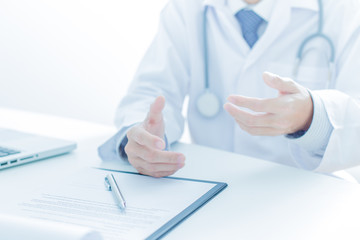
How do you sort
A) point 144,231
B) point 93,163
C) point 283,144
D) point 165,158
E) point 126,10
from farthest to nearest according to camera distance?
point 126,10 → point 283,144 → point 93,163 → point 165,158 → point 144,231

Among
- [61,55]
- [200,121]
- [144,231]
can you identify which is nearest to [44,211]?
[144,231]

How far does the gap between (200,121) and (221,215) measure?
0.61m

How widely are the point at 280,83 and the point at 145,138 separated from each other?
0.26 meters

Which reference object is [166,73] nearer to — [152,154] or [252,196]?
[152,154]

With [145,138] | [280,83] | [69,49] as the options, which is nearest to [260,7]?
[280,83]

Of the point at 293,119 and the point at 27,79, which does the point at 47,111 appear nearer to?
the point at 27,79

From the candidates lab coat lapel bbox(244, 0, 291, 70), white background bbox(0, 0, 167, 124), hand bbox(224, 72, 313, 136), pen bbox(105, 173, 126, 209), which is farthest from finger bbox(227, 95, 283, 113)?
white background bbox(0, 0, 167, 124)

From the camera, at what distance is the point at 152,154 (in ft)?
2.26

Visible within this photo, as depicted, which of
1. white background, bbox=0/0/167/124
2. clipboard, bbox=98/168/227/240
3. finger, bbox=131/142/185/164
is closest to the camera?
clipboard, bbox=98/168/227/240

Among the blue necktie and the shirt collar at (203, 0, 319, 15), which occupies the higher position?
the shirt collar at (203, 0, 319, 15)

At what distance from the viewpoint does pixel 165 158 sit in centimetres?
68

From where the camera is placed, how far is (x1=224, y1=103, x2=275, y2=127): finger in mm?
701

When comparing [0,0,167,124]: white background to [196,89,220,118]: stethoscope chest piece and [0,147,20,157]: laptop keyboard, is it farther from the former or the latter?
[0,147,20,157]: laptop keyboard

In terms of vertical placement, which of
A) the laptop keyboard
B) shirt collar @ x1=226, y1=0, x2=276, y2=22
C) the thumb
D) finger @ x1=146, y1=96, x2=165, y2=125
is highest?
shirt collar @ x1=226, y1=0, x2=276, y2=22
